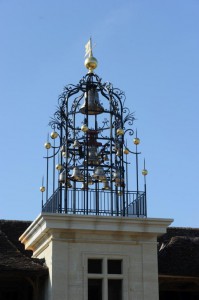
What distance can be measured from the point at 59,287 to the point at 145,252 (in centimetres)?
285

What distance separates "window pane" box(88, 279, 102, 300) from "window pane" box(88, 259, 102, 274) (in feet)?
0.91

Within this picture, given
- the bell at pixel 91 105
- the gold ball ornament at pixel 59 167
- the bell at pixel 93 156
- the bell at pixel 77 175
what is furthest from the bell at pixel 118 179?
the bell at pixel 91 105

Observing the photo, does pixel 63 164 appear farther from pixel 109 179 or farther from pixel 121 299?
pixel 121 299

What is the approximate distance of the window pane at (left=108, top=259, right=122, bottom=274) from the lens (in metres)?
22.4

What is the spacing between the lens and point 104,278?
22.2 metres

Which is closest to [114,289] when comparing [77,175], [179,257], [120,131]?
[179,257]

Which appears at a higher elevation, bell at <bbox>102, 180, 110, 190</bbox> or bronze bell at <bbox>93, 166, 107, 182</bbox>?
bronze bell at <bbox>93, 166, 107, 182</bbox>

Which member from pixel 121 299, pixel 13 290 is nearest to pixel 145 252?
pixel 121 299

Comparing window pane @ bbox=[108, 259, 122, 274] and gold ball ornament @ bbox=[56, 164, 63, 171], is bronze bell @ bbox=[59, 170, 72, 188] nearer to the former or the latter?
gold ball ornament @ bbox=[56, 164, 63, 171]

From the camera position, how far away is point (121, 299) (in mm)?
22141

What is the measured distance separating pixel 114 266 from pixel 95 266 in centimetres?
58

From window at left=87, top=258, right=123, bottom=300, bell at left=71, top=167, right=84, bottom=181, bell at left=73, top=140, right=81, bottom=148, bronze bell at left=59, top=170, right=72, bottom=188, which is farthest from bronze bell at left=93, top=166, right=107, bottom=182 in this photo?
window at left=87, top=258, right=123, bottom=300

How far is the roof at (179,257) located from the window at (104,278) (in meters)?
1.51

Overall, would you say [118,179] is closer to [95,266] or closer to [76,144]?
[76,144]
